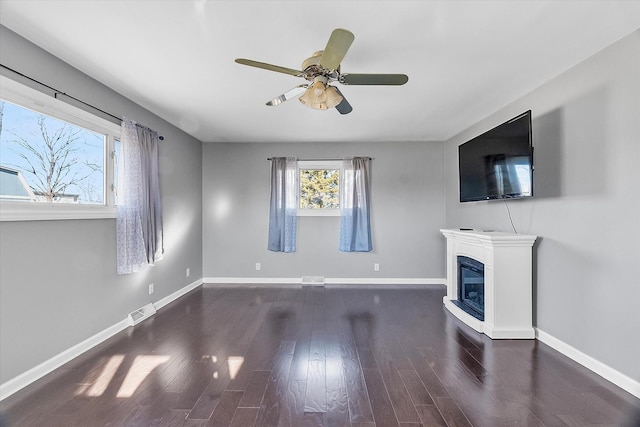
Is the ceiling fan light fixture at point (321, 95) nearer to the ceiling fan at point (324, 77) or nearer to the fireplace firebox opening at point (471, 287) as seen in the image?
the ceiling fan at point (324, 77)

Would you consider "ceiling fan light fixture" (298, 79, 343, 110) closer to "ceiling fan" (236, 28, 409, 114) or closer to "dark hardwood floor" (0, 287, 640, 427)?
"ceiling fan" (236, 28, 409, 114)

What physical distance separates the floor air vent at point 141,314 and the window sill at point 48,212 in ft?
3.72

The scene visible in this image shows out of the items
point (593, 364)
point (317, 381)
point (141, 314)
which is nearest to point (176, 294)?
point (141, 314)

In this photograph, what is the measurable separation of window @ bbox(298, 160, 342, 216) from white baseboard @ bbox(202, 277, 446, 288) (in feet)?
3.86

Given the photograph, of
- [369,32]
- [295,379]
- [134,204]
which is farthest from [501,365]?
[134,204]

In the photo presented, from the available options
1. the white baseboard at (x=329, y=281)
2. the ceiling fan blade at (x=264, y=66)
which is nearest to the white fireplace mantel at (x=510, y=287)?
the white baseboard at (x=329, y=281)

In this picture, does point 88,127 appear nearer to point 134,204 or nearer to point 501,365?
point 134,204

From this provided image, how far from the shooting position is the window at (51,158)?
207 cm

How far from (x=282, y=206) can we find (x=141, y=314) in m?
2.48

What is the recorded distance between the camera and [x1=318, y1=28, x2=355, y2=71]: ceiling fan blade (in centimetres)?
159

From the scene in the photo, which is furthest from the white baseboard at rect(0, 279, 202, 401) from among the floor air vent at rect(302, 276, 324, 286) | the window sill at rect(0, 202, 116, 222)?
the floor air vent at rect(302, 276, 324, 286)

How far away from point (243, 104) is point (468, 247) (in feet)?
10.1

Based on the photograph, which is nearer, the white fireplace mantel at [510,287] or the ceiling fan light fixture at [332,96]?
the ceiling fan light fixture at [332,96]

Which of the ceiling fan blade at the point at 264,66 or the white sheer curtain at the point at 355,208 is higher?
the ceiling fan blade at the point at 264,66
